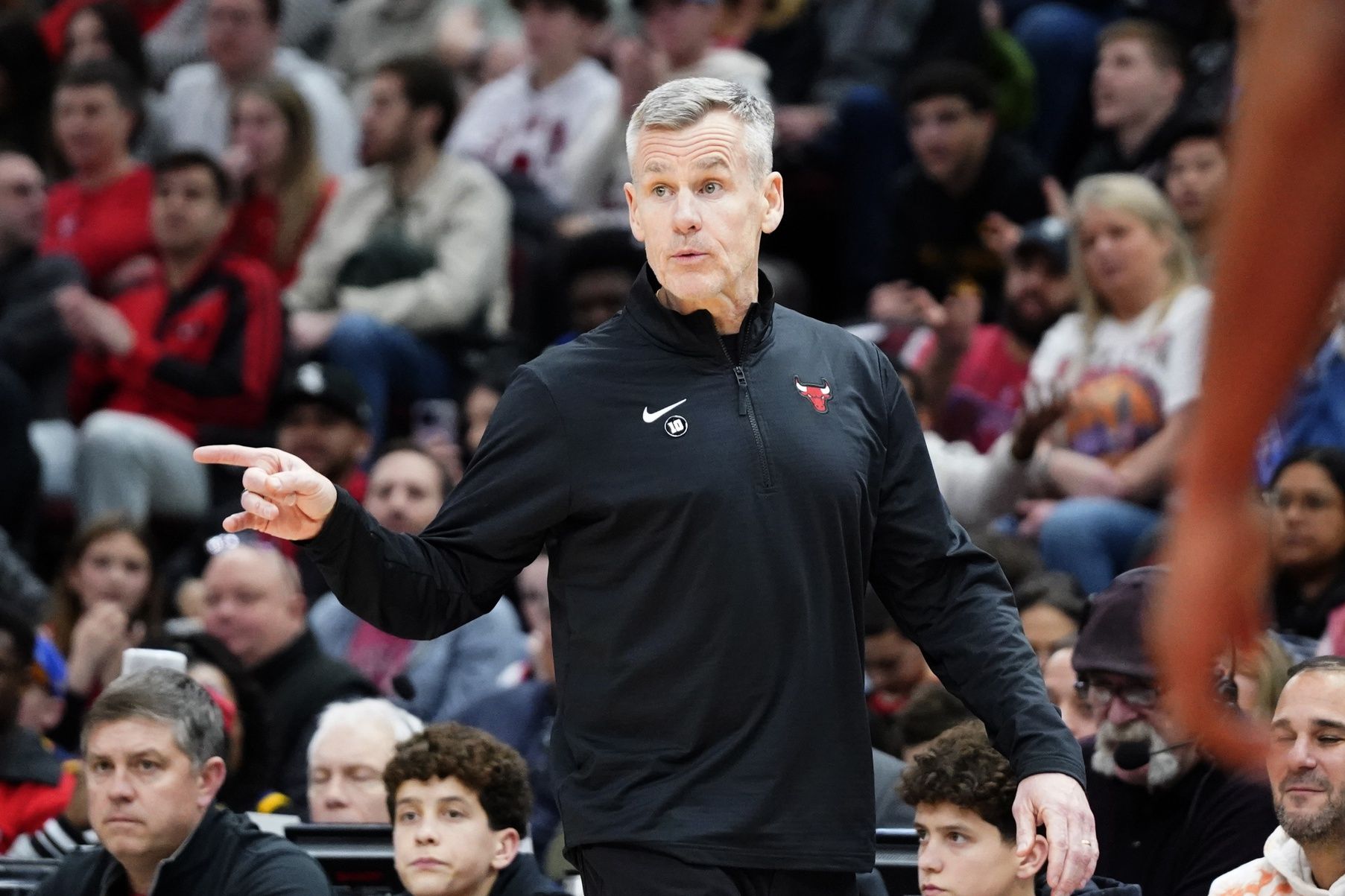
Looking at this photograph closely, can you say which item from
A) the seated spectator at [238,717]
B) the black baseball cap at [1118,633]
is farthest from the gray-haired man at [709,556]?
the seated spectator at [238,717]

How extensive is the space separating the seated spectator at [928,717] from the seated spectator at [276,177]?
5.47m

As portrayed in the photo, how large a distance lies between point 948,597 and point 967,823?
41.6 inches

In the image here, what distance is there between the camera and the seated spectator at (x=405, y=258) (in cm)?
947

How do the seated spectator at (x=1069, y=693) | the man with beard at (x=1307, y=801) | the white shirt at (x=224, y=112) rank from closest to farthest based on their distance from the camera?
the man with beard at (x=1307, y=801) < the seated spectator at (x=1069, y=693) < the white shirt at (x=224, y=112)

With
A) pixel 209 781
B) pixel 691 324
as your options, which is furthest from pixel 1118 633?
pixel 209 781

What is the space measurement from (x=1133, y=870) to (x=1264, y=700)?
1.76 ft

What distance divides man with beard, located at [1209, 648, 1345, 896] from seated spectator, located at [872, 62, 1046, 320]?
17.1 ft

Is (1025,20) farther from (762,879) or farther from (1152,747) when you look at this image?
(762,879)

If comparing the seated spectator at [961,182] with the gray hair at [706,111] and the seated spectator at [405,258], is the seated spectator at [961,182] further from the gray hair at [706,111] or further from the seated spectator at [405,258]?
the gray hair at [706,111]

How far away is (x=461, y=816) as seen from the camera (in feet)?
16.1

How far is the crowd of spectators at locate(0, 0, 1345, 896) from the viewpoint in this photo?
4.90 metres

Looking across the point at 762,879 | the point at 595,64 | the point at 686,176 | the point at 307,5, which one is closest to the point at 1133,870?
the point at 762,879

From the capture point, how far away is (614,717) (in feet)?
10.2

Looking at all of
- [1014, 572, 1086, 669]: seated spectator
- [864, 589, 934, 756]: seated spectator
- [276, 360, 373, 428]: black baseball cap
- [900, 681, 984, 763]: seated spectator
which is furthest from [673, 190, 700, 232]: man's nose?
[276, 360, 373, 428]: black baseball cap
